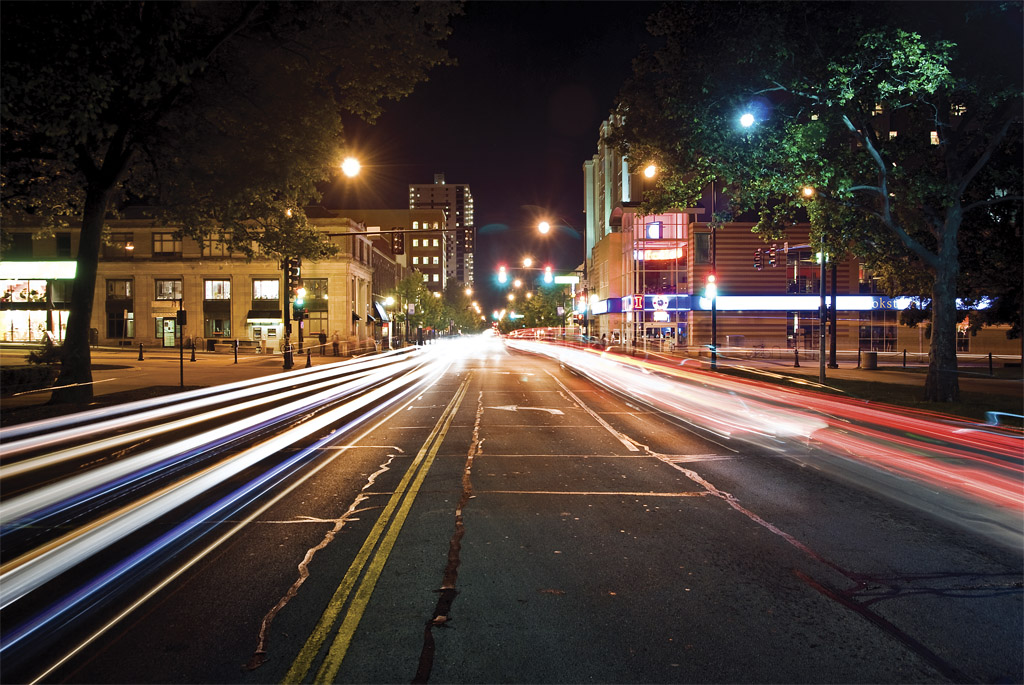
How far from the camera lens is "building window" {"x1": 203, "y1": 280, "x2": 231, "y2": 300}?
5838cm

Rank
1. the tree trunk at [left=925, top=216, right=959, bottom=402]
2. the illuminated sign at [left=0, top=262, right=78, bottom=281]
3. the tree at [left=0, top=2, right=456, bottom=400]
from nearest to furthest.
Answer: the tree at [left=0, top=2, right=456, bottom=400] < the tree trunk at [left=925, top=216, right=959, bottom=402] < the illuminated sign at [left=0, top=262, right=78, bottom=281]

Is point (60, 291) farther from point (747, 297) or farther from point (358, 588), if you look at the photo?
point (358, 588)

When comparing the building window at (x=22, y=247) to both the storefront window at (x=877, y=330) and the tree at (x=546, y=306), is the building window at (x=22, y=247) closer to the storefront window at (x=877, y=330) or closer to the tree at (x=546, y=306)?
the tree at (x=546, y=306)

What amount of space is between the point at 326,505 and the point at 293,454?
3.77 m

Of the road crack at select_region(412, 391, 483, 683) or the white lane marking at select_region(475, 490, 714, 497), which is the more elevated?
the road crack at select_region(412, 391, 483, 683)

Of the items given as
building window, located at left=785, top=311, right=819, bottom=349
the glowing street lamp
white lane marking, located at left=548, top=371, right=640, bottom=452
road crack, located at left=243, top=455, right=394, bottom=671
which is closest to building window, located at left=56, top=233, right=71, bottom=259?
the glowing street lamp

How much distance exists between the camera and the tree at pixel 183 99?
44.6 feet

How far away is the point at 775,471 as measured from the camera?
34.0 ft

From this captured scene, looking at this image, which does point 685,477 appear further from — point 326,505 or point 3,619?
point 3,619

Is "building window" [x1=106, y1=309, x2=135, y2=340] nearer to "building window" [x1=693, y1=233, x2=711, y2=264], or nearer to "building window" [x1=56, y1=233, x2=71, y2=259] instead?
"building window" [x1=56, y1=233, x2=71, y2=259]

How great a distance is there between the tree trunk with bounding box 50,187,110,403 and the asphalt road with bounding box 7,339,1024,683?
491 inches

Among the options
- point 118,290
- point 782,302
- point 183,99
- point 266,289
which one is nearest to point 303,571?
point 183,99

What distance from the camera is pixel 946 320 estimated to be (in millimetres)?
18688

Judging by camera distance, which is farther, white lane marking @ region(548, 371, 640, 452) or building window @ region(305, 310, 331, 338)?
building window @ region(305, 310, 331, 338)
